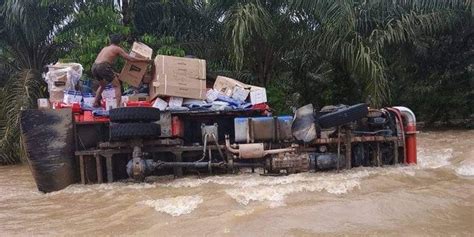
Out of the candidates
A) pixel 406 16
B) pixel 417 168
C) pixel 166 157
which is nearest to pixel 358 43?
pixel 406 16

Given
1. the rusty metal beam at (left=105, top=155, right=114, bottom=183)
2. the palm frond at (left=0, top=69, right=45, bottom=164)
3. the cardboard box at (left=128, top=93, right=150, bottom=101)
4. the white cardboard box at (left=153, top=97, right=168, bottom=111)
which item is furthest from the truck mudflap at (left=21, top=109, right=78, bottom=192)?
the palm frond at (left=0, top=69, right=45, bottom=164)

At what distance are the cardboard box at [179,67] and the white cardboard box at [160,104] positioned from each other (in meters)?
0.38

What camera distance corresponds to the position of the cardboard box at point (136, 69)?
307 inches

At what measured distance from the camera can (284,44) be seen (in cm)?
1284

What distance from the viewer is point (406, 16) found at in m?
13.0

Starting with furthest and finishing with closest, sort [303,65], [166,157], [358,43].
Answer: [303,65], [358,43], [166,157]

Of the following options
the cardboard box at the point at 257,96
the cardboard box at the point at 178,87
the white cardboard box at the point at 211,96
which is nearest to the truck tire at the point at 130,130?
the cardboard box at the point at 178,87

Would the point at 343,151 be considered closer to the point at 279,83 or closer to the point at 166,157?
the point at 166,157

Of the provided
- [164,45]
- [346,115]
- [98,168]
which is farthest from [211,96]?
[164,45]

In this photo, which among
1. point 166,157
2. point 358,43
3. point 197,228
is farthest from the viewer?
point 358,43

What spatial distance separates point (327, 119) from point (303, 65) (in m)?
7.59

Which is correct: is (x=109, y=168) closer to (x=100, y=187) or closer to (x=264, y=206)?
(x=100, y=187)

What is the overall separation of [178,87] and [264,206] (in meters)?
2.94

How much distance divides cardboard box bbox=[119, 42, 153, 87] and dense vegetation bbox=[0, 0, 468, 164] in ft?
10.2
